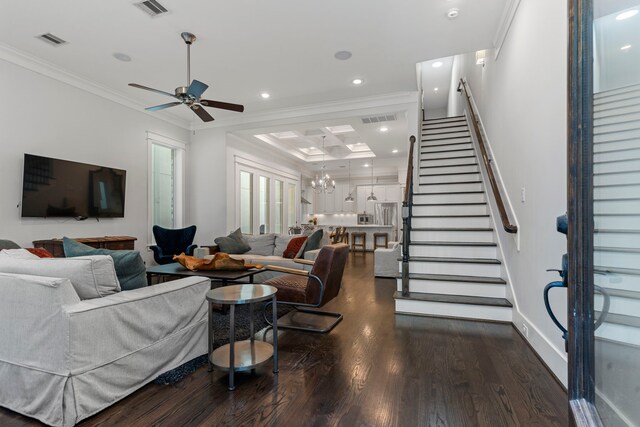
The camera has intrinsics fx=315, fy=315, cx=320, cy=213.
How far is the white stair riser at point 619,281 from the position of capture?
72cm

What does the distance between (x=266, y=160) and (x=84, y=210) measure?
196 inches

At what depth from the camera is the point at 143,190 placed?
19.4ft

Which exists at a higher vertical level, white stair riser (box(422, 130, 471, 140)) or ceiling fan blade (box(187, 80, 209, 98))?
white stair riser (box(422, 130, 471, 140))

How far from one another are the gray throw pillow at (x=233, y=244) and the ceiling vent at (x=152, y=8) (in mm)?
3674

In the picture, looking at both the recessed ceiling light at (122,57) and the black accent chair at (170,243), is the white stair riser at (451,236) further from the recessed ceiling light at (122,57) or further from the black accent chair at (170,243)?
the recessed ceiling light at (122,57)

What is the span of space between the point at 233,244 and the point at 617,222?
19.0 ft

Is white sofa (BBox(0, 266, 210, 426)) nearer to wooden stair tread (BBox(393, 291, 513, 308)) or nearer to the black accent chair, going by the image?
wooden stair tread (BBox(393, 291, 513, 308))

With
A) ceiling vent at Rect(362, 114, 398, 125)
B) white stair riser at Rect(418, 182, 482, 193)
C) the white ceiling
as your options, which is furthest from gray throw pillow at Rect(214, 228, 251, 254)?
white stair riser at Rect(418, 182, 482, 193)

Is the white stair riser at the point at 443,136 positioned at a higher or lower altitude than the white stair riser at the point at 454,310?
higher

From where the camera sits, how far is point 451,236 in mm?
4457

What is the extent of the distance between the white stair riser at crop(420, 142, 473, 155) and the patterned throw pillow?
10.7 feet

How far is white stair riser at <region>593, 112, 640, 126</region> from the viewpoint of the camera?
28.8 inches

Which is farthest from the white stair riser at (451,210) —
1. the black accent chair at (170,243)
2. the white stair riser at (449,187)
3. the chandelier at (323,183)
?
the chandelier at (323,183)

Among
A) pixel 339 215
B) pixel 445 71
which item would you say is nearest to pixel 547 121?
pixel 445 71
